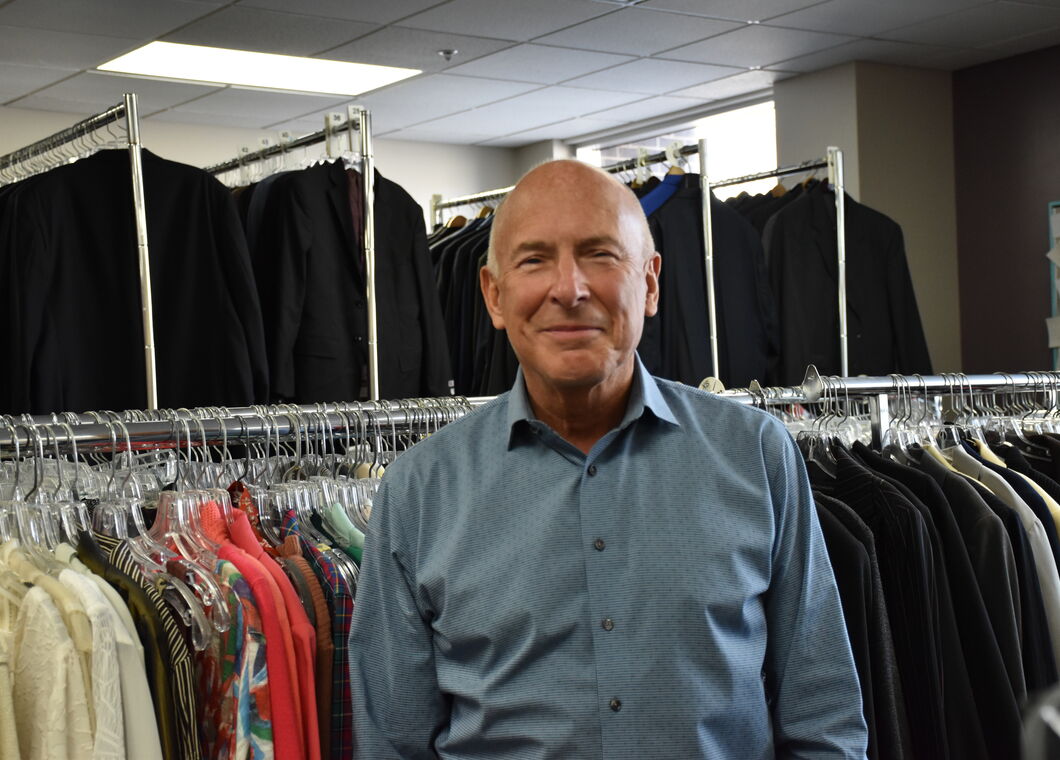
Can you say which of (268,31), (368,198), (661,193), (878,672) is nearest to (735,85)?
(268,31)

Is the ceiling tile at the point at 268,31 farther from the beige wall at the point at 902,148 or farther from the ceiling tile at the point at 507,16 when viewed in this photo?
the beige wall at the point at 902,148

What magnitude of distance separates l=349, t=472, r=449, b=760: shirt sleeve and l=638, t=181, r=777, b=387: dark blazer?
8.99 feet

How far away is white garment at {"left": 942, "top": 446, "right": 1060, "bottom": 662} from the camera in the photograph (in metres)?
2.26

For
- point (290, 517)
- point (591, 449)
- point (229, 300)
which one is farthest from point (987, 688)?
point (229, 300)

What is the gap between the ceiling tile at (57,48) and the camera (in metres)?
5.50

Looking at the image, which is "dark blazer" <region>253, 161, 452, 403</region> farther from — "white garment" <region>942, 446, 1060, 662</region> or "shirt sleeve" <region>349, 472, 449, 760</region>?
"shirt sleeve" <region>349, 472, 449, 760</region>

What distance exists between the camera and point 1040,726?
458mm

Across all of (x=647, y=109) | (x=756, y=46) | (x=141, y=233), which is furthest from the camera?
(x=647, y=109)

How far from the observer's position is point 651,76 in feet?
22.1

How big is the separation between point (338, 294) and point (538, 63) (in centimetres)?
287

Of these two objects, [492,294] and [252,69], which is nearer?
[492,294]

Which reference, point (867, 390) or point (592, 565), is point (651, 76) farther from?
point (592, 565)

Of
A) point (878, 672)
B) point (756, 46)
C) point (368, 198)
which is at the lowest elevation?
point (878, 672)

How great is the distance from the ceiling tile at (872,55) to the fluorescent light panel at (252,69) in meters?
2.07
